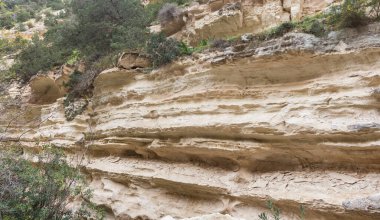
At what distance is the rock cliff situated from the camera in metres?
5.20

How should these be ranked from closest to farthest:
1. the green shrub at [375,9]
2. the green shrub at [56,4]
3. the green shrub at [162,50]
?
the green shrub at [375,9] → the green shrub at [162,50] → the green shrub at [56,4]

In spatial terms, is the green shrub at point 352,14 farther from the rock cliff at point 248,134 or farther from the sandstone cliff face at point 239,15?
the sandstone cliff face at point 239,15

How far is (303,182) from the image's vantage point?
559cm

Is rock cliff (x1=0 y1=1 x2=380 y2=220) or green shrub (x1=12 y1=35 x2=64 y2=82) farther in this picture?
green shrub (x1=12 y1=35 x2=64 y2=82)

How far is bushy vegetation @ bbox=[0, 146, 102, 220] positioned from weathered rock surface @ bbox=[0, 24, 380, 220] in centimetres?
91

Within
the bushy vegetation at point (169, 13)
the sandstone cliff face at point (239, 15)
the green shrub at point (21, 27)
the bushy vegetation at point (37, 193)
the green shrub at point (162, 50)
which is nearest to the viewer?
the bushy vegetation at point (37, 193)

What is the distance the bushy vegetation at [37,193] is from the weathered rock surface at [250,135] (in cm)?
→ 91

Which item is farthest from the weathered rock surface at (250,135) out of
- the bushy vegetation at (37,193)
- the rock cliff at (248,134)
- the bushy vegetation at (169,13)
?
the bushy vegetation at (169,13)

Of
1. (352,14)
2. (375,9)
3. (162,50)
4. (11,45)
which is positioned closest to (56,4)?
(11,45)

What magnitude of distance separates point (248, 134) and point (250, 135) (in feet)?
0.14

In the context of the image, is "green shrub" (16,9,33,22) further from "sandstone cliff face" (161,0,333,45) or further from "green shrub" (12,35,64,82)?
"sandstone cliff face" (161,0,333,45)

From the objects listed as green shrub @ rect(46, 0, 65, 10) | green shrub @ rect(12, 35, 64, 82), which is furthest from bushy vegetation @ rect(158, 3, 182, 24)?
green shrub @ rect(46, 0, 65, 10)

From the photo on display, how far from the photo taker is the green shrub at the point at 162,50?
339 inches

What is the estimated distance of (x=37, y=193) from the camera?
780 cm
